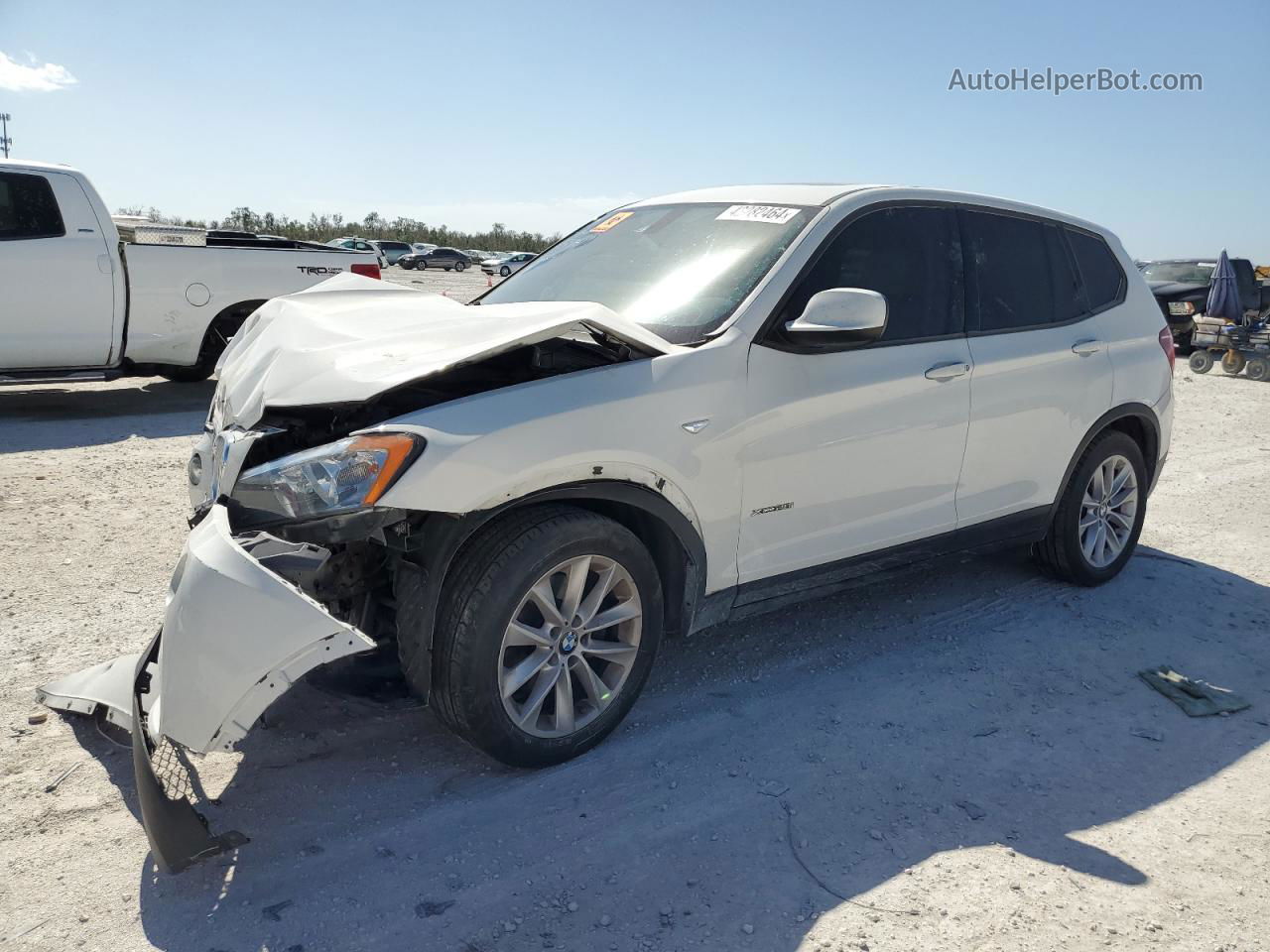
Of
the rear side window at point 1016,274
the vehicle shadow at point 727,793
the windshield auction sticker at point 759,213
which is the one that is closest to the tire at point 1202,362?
the rear side window at point 1016,274

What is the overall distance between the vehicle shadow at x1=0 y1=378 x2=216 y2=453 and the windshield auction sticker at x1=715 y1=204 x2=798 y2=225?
5580 millimetres

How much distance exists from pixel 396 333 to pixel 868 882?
2.31m

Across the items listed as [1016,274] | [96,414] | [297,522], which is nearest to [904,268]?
[1016,274]

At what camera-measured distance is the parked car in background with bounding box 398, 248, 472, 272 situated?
5694cm

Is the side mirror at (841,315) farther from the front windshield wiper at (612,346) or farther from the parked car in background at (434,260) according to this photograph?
the parked car in background at (434,260)

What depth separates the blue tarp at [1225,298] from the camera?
50.4 feet

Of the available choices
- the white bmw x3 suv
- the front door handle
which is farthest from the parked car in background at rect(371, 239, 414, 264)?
the front door handle

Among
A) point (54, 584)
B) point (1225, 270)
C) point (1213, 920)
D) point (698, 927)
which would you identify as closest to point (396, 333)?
point (698, 927)

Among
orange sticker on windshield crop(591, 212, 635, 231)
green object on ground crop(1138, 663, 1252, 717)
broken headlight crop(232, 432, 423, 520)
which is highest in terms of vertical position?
orange sticker on windshield crop(591, 212, 635, 231)

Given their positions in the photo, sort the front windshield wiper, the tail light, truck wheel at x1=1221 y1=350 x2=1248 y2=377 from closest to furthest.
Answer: the front windshield wiper < the tail light < truck wheel at x1=1221 y1=350 x2=1248 y2=377

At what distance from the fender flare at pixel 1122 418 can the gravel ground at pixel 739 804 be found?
0.64 metres

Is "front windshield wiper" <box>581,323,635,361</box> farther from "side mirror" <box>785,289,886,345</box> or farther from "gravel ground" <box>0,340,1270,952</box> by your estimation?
"gravel ground" <box>0,340,1270,952</box>

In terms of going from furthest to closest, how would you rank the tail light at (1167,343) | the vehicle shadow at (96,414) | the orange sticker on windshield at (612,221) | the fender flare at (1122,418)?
the vehicle shadow at (96,414), the tail light at (1167,343), the fender flare at (1122,418), the orange sticker on windshield at (612,221)

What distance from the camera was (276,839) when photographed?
2.87 metres
